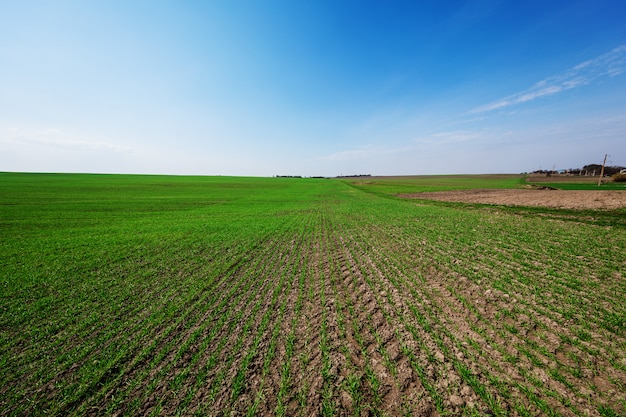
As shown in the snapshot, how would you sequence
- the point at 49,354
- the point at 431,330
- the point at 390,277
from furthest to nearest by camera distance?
1. the point at 390,277
2. the point at 431,330
3. the point at 49,354

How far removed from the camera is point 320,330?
20.6 feet

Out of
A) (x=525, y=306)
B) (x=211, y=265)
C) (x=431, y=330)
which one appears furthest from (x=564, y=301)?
(x=211, y=265)

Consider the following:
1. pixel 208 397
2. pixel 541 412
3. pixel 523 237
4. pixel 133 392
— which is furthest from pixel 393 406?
pixel 523 237

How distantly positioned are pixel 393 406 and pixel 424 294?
177 inches

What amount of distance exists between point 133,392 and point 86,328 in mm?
3394

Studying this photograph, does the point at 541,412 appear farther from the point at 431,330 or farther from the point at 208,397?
the point at 208,397

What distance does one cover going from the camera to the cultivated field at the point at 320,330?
4.30m

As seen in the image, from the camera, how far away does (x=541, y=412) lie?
3830 millimetres

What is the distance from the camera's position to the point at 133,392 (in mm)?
4559

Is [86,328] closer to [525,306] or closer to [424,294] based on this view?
[424,294]

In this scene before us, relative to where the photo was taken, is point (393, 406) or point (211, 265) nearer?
point (393, 406)

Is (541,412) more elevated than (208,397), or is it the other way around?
(541,412)

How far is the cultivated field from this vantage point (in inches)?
169

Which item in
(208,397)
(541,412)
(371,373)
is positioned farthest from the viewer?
(371,373)
